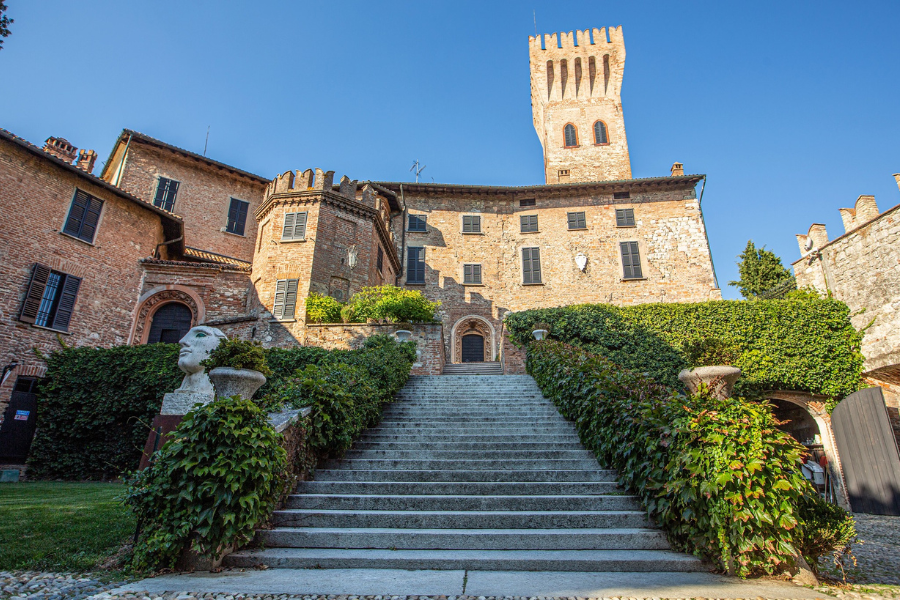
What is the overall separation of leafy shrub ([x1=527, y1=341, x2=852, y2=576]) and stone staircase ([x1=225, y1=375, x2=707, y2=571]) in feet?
0.94

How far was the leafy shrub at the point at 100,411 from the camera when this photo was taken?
12234 mm

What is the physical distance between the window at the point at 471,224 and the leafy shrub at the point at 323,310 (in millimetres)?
9986

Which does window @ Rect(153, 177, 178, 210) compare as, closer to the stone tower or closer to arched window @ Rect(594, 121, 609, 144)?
the stone tower

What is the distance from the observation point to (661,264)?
22.4m

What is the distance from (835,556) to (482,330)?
60.8 feet

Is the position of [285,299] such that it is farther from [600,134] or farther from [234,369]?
[600,134]

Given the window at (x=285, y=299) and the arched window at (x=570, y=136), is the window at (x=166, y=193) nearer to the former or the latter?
the window at (x=285, y=299)

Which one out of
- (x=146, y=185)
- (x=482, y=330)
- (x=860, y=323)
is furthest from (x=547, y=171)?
(x=146, y=185)

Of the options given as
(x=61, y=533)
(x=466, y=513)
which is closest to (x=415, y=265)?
(x=466, y=513)

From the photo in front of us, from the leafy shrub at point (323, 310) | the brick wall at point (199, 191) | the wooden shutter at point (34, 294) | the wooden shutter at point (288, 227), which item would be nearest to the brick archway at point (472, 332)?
the leafy shrub at point (323, 310)

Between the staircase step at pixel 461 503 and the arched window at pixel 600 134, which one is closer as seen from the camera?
the staircase step at pixel 461 503

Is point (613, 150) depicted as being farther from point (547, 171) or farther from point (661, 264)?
point (661, 264)

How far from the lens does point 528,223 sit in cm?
2398

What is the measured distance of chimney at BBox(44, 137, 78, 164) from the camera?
742 inches
